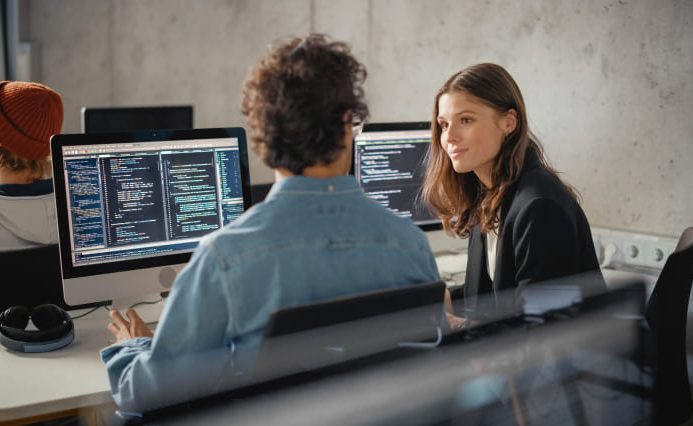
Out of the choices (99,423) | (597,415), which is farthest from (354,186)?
(99,423)

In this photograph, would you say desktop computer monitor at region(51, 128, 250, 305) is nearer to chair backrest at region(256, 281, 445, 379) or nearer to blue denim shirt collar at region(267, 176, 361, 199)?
blue denim shirt collar at region(267, 176, 361, 199)

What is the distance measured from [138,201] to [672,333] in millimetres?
1264

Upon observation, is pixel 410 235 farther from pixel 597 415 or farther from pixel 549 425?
pixel 597 415

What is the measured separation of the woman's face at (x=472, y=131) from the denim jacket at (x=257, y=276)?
67cm

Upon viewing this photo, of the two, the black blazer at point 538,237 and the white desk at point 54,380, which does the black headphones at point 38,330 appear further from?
the black blazer at point 538,237

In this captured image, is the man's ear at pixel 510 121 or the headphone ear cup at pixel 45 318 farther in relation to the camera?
the man's ear at pixel 510 121

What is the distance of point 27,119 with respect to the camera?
79.7 inches

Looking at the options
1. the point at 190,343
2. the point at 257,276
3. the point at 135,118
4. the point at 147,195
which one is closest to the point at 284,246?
the point at 257,276

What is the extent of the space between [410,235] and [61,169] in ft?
2.95

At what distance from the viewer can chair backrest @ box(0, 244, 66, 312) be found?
1725 millimetres

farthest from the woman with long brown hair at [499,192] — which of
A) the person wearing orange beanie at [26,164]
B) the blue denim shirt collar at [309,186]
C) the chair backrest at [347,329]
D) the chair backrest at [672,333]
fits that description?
the person wearing orange beanie at [26,164]

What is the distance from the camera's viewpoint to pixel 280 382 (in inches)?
39.9

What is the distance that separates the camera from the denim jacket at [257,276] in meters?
1.09

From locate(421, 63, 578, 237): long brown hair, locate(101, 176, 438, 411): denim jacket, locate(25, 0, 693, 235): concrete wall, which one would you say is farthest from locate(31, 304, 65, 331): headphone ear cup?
locate(25, 0, 693, 235): concrete wall
